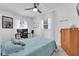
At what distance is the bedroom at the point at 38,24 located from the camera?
1463mm

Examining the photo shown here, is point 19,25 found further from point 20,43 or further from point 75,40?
point 75,40

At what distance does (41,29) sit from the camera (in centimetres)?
166

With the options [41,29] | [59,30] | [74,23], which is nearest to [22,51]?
[41,29]

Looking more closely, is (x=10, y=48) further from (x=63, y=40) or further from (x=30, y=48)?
(x=63, y=40)

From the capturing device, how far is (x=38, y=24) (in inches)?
64.1

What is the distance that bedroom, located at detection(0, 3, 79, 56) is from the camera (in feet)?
4.80

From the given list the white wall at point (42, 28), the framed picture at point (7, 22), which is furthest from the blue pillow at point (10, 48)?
the white wall at point (42, 28)

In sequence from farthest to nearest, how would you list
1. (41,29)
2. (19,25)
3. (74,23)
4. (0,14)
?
(74,23), (41,29), (19,25), (0,14)

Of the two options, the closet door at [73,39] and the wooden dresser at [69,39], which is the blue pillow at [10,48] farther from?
the closet door at [73,39]

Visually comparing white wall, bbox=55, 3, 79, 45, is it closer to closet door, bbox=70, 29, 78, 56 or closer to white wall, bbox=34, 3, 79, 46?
white wall, bbox=34, 3, 79, 46

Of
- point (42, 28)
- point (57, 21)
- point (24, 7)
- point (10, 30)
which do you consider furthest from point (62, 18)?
point (10, 30)

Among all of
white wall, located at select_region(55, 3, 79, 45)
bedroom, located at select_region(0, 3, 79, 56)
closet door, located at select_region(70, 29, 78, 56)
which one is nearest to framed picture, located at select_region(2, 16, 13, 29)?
bedroom, located at select_region(0, 3, 79, 56)

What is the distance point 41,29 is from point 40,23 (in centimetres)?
9

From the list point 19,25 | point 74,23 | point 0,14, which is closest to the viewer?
point 0,14
